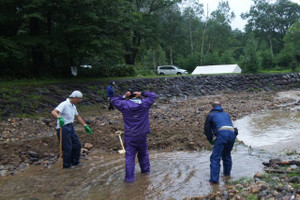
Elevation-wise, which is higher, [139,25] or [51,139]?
[139,25]

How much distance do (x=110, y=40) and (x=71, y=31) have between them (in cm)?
262

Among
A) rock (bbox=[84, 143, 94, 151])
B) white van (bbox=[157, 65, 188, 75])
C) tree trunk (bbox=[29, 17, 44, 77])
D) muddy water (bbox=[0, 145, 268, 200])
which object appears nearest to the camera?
muddy water (bbox=[0, 145, 268, 200])

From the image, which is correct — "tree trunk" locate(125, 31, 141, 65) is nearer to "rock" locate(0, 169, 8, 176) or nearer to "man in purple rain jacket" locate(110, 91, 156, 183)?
"rock" locate(0, 169, 8, 176)

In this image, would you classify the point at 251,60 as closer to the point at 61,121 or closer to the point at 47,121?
the point at 47,121

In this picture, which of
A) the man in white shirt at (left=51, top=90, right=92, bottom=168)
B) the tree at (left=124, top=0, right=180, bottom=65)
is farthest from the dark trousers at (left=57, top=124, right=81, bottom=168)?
the tree at (left=124, top=0, right=180, bottom=65)

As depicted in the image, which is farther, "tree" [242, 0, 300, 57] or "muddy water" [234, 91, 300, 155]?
"tree" [242, 0, 300, 57]

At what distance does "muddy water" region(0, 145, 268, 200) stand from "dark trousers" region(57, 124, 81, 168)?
26cm

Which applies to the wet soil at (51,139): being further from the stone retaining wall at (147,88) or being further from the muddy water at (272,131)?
the stone retaining wall at (147,88)

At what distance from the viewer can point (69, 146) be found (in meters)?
6.82

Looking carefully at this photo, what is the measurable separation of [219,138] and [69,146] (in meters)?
3.40

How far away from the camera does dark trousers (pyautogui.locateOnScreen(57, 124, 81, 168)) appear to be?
6.77 m

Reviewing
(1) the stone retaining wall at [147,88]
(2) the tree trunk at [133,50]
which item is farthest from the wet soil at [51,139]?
(2) the tree trunk at [133,50]

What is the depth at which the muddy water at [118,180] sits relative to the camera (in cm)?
556

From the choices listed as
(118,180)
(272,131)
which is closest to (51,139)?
(118,180)
